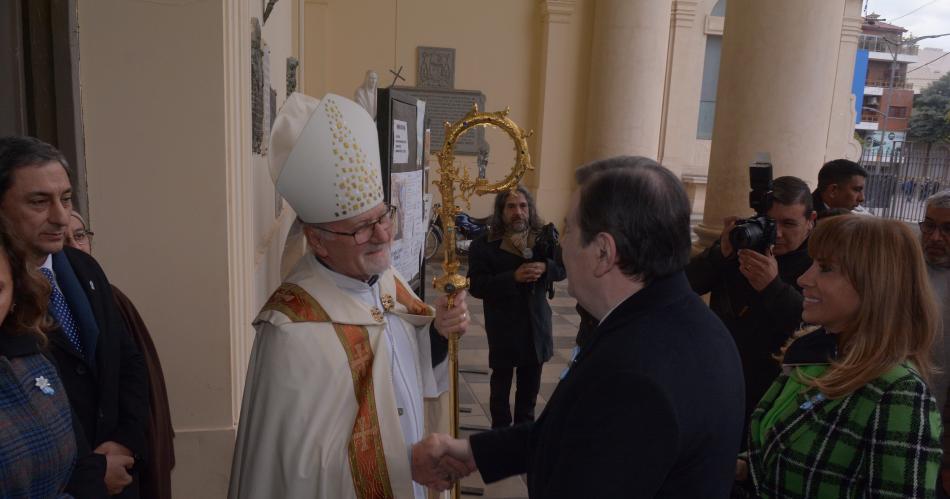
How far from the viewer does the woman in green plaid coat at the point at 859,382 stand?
145cm

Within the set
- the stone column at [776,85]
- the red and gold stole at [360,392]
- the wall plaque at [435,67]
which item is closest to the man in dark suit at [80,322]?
the red and gold stole at [360,392]

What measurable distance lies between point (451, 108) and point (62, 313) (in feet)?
28.3

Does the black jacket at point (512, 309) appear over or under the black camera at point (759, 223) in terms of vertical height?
under

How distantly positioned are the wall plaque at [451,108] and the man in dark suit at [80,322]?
8165mm

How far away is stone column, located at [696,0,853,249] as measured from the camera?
3.71m

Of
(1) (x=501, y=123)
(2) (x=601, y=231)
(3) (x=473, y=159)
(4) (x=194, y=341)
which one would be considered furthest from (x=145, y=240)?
(3) (x=473, y=159)

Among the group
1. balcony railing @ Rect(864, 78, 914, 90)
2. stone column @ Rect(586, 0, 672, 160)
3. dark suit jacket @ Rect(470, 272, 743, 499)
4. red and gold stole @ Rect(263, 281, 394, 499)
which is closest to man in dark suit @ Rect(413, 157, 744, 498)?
dark suit jacket @ Rect(470, 272, 743, 499)

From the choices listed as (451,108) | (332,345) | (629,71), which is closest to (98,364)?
(332,345)

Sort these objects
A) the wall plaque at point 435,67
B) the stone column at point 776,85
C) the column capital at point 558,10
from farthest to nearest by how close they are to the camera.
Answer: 1. the wall plaque at point 435,67
2. the column capital at point 558,10
3. the stone column at point 776,85

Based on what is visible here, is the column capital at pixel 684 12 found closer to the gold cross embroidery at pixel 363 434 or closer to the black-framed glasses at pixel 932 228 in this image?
the black-framed glasses at pixel 932 228

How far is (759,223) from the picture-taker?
8.16ft

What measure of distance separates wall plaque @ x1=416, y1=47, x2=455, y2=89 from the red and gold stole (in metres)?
8.69

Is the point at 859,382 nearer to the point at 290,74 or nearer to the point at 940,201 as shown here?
the point at 940,201

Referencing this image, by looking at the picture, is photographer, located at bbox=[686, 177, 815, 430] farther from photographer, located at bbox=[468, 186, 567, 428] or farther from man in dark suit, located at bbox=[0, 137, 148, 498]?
man in dark suit, located at bbox=[0, 137, 148, 498]
